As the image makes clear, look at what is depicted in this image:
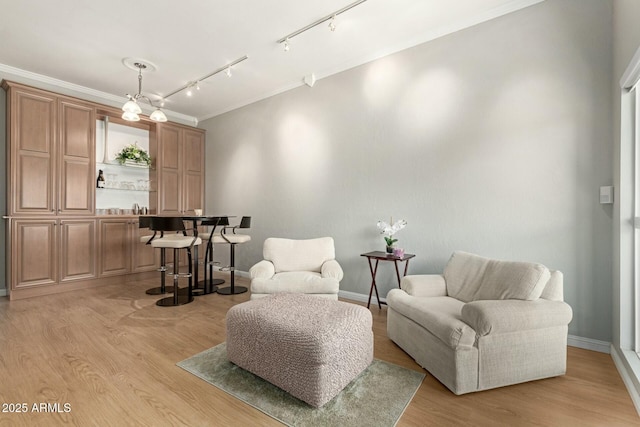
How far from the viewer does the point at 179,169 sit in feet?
17.5

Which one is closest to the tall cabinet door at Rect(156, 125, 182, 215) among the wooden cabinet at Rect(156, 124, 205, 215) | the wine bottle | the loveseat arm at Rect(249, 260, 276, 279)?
the wooden cabinet at Rect(156, 124, 205, 215)

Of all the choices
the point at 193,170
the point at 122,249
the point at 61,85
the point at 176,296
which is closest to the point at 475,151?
the point at 176,296

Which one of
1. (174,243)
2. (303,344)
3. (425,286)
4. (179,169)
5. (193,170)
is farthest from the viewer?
(193,170)

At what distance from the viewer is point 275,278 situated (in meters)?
2.99

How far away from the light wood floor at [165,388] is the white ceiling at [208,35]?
2986 mm

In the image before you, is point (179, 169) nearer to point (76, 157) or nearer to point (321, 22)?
point (76, 157)

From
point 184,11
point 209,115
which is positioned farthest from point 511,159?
point 209,115

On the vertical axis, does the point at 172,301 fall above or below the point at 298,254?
below

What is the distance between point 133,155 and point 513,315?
5.49m

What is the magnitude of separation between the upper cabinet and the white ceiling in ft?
1.45

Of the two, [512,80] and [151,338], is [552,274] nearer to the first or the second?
[512,80]

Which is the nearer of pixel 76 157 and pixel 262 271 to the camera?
pixel 262 271

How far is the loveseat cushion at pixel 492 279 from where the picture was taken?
6.40 feet

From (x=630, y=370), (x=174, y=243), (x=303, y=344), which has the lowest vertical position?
(x=630, y=370)
